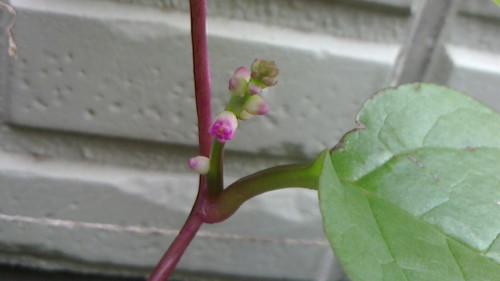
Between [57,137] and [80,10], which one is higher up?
[80,10]

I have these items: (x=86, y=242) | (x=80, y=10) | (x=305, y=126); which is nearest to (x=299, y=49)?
(x=305, y=126)

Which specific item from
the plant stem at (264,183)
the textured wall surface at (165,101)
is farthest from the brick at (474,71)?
the plant stem at (264,183)

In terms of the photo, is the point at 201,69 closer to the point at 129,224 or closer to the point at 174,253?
the point at 174,253

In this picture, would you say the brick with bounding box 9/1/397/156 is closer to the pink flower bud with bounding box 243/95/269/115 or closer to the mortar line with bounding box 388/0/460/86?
the mortar line with bounding box 388/0/460/86

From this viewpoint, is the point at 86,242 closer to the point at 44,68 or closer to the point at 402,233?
the point at 44,68

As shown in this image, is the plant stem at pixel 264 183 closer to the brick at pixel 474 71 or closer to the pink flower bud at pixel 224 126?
the pink flower bud at pixel 224 126

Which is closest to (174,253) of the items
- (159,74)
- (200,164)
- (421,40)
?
(200,164)

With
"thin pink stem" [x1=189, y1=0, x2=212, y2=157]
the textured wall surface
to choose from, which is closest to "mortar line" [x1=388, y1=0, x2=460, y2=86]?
the textured wall surface
